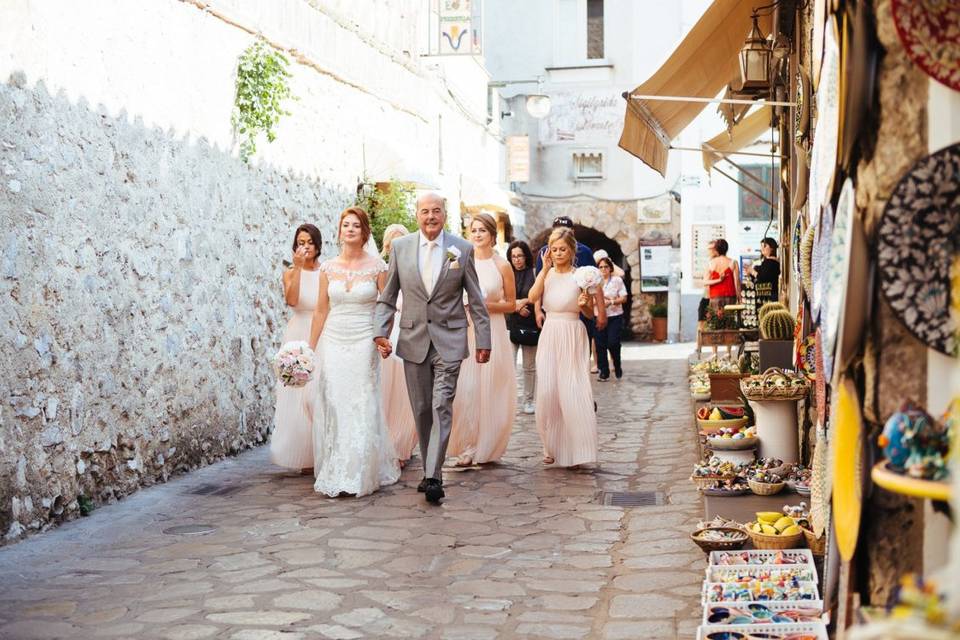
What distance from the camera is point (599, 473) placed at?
9.15m

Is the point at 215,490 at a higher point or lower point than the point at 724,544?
lower

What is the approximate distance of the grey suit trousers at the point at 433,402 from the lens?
7.86 metres

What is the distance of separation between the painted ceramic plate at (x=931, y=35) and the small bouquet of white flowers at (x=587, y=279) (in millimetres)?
6294

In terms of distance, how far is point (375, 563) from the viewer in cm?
625

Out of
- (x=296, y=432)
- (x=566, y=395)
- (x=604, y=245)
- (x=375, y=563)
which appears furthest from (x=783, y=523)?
(x=604, y=245)

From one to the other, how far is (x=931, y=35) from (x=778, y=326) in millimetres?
5591

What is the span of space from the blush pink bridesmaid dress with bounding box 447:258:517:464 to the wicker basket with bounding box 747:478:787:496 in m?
2.89

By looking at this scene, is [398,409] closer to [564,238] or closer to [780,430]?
[564,238]

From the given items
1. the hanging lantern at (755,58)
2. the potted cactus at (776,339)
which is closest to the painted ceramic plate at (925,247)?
the potted cactus at (776,339)

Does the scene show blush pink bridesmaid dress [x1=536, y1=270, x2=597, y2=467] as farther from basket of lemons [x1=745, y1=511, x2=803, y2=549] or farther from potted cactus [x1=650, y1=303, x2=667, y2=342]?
potted cactus [x1=650, y1=303, x2=667, y2=342]

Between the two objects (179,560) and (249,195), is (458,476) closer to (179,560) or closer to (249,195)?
(179,560)

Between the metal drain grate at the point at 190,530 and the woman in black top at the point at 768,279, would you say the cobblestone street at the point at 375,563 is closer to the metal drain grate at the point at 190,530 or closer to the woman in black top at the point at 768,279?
the metal drain grate at the point at 190,530

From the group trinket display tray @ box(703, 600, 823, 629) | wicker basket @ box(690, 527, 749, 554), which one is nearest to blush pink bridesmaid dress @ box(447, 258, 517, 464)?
wicker basket @ box(690, 527, 749, 554)

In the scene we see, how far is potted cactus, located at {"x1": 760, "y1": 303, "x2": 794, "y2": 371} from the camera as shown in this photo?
8.24m
